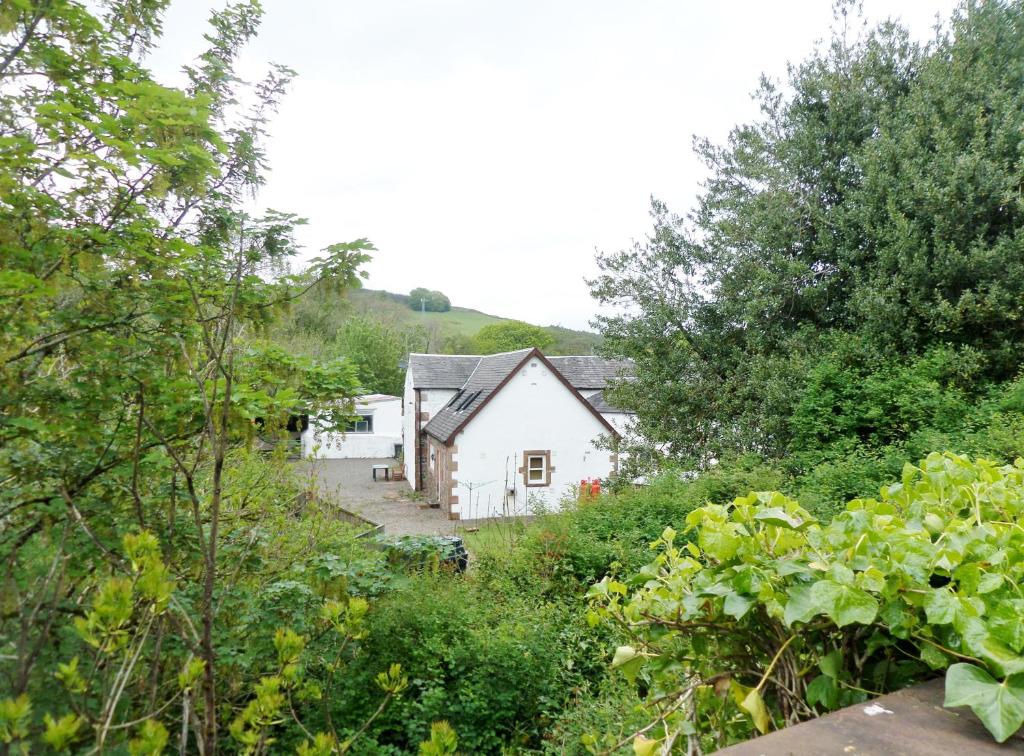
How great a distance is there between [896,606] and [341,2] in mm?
6717

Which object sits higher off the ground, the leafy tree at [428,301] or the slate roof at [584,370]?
the leafy tree at [428,301]

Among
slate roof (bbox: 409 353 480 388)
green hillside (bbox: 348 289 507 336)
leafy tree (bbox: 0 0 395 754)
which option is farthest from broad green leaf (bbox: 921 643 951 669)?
green hillside (bbox: 348 289 507 336)

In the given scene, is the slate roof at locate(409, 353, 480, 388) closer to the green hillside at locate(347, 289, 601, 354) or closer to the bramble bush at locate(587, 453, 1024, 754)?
the green hillside at locate(347, 289, 601, 354)

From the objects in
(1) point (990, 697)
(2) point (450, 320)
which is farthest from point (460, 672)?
(2) point (450, 320)

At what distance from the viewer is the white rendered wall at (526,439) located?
18672mm

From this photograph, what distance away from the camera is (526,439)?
1923 cm

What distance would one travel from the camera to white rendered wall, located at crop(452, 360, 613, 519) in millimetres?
18672

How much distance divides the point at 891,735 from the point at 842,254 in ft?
29.8

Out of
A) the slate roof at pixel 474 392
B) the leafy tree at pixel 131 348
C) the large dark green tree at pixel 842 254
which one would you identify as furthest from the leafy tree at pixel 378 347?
the leafy tree at pixel 131 348

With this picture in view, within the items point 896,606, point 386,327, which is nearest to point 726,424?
point 896,606

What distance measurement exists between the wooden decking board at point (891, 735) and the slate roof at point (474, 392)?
17.4 m

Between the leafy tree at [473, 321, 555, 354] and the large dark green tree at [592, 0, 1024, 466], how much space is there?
4935cm

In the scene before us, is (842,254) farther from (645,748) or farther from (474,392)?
(474,392)

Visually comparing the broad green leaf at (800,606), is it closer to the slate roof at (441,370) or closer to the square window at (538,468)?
the square window at (538,468)
